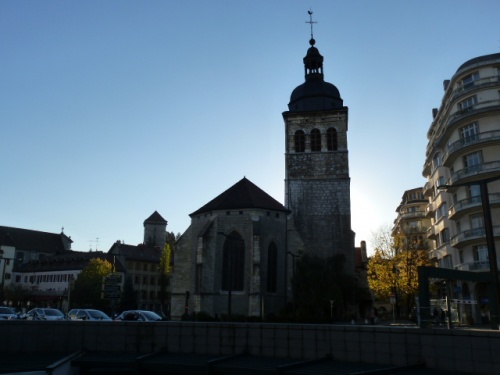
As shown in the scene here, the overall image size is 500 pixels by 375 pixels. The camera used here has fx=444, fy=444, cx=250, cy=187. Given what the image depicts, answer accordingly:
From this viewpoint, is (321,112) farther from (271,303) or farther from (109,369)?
(109,369)

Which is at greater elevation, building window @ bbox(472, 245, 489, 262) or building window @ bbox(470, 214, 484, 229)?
building window @ bbox(470, 214, 484, 229)

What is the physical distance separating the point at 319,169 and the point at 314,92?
8.48m

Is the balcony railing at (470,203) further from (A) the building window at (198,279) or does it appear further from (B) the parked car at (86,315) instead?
(B) the parked car at (86,315)

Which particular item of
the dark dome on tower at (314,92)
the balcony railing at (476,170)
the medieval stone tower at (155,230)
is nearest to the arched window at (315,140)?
the dark dome on tower at (314,92)

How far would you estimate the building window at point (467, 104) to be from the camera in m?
33.6

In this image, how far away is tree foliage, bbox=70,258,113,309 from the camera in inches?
2144

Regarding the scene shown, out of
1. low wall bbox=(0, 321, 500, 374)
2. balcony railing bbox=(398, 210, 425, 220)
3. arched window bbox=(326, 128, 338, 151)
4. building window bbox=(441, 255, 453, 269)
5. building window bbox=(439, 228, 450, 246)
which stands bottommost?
low wall bbox=(0, 321, 500, 374)

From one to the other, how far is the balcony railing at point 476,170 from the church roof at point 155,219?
81.2 m

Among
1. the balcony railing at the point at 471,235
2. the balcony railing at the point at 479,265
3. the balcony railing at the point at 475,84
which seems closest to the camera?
the balcony railing at the point at 479,265

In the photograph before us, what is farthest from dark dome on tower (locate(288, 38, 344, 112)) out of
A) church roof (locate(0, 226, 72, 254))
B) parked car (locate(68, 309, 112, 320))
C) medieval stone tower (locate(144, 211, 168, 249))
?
medieval stone tower (locate(144, 211, 168, 249))

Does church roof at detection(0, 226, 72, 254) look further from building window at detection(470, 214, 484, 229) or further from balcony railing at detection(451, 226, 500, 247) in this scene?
building window at detection(470, 214, 484, 229)

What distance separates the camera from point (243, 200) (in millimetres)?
37094

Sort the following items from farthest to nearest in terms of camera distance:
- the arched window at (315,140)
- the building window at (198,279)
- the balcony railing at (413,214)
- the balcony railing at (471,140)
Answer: the balcony railing at (413,214) → the arched window at (315,140) → the building window at (198,279) → the balcony railing at (471,140)

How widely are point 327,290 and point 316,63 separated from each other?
82.7 feet
